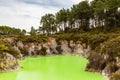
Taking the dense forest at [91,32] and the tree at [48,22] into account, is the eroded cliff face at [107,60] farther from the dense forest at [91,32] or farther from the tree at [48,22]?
the tree at [48,22]

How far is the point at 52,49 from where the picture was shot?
58781 millimetres

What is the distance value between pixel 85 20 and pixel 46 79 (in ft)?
170

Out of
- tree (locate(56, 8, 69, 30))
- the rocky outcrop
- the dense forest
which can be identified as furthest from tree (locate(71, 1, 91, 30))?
the rocky outcrop

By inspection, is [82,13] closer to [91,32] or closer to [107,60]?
[91,32]

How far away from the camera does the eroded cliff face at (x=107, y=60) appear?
24727mm

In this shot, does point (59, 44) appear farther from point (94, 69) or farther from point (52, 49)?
point (94, 69)

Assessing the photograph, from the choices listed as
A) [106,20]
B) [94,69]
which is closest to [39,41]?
[106,20]

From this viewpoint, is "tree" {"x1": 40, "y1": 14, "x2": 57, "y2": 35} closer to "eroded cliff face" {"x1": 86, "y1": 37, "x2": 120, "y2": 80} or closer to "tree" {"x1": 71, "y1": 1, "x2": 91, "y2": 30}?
"tree" {"x1": 71, "y1": 1, "x2": 91, "y2": 30}

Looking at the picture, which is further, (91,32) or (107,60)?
(91,32)

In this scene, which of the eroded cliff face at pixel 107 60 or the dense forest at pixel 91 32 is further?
the dense forest at pixel 91 32

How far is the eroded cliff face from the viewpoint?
24727 millimetres

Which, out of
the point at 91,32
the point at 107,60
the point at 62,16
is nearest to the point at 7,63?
the point at 107,60

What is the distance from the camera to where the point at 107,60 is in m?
26.7

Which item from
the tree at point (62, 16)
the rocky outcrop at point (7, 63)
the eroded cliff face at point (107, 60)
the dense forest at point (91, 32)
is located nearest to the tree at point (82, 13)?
the dense forest at point (91, 32)
